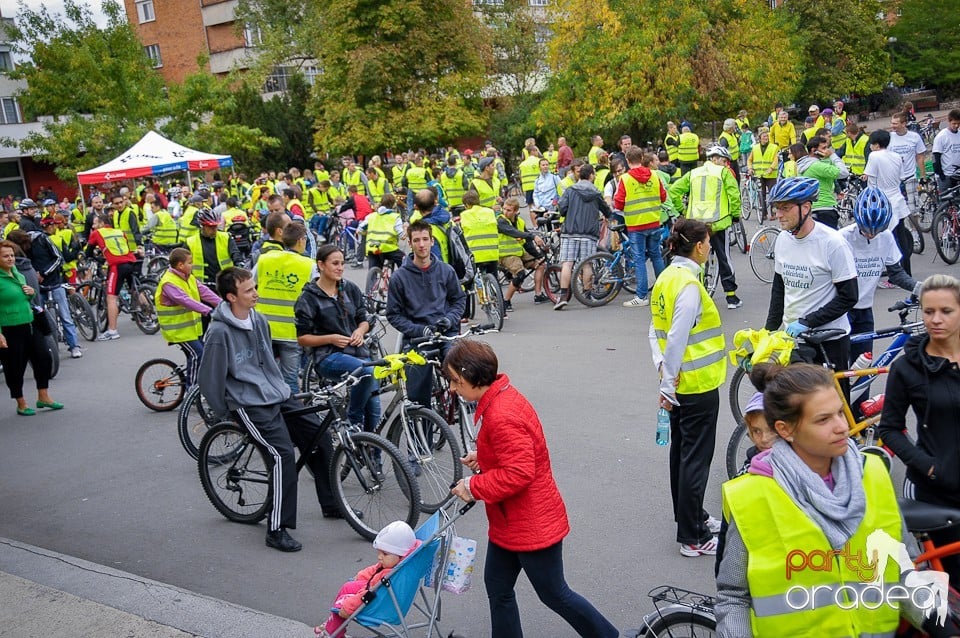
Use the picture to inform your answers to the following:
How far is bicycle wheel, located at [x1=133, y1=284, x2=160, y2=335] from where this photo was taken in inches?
613

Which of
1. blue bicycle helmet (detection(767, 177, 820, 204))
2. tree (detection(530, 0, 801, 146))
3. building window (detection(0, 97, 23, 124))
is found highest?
building window (detection(0, 97, 23, 124))

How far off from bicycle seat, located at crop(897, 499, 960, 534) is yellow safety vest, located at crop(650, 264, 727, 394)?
1830mm

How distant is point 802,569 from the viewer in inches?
105

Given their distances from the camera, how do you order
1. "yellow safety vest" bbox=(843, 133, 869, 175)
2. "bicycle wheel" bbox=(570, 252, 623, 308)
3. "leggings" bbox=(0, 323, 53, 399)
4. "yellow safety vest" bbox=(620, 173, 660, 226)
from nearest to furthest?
"leggings" bbox=(0, 323, 53, 399)
"yellow safety vest" bbox=(620, 173, 660, 226)
"bicycle wheel" bbox=(570, 252, 623, 308)
"yellow safety vest" bbox=(843, 133, 869, 175)

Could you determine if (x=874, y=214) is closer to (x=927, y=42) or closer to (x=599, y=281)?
(x=599, y=281)

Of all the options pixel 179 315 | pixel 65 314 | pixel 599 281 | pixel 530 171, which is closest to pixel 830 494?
pixel 179 315

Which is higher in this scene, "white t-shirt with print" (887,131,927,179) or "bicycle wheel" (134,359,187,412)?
"white t-shirt with print" (887,131,927,179)

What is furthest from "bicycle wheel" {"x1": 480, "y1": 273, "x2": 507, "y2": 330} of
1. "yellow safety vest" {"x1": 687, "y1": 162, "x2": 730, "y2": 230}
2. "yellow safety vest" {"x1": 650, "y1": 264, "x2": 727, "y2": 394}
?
"yellow safety vest" {"x1": 650, "y1": 264, "x2": 727, "y2": 394}

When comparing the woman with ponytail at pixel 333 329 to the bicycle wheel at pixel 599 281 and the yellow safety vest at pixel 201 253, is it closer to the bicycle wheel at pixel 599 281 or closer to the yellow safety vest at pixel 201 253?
the yellow safety vest at pixel 201 253

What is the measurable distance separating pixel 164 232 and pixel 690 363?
14877 millimetres

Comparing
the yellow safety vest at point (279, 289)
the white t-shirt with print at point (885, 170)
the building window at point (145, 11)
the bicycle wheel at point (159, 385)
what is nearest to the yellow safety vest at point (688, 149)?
the white t-shirt with print at point (885, 170)

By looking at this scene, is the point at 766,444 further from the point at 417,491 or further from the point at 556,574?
the point at 417,491

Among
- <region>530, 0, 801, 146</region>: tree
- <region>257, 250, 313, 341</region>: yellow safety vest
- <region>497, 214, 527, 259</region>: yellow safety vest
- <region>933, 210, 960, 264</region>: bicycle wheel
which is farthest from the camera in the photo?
<region>530, 0, 801, 146</region>: tree

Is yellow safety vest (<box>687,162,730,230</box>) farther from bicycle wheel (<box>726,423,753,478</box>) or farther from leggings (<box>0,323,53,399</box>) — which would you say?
leggings (<box>0,323,53,399</box>)
